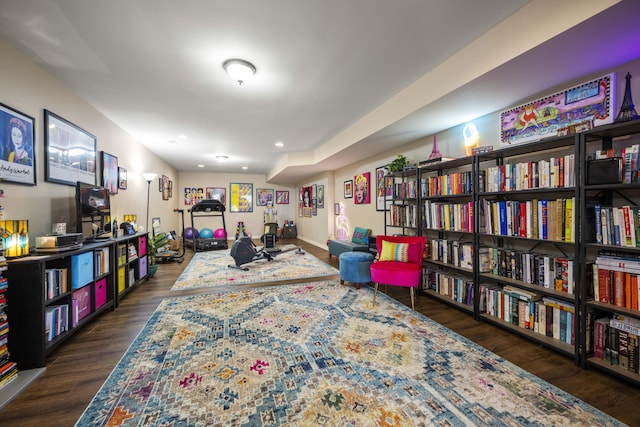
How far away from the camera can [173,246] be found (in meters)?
7.67

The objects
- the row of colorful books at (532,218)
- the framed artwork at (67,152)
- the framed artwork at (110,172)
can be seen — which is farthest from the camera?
the framed artwork at (110,172)

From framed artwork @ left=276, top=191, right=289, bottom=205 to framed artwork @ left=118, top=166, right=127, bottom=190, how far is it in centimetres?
638

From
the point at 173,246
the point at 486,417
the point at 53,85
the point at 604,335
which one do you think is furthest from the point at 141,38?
the point at 173,246

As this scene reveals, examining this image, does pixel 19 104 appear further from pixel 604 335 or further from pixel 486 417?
pixel 604 335

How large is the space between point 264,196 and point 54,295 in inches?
334

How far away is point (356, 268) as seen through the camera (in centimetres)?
376

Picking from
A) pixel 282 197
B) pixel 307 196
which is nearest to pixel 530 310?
pixel 307 196

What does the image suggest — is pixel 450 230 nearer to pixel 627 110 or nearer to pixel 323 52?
pixel 627 110

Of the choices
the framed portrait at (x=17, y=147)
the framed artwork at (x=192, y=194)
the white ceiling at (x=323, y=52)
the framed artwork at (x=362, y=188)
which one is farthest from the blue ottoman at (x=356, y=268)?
the framed artwork at (x=192, y=194)

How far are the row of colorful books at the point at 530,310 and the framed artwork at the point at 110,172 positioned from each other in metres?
5.31

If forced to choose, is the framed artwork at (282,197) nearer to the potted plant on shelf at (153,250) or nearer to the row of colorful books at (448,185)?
the potted plant on shelf at (153,250)

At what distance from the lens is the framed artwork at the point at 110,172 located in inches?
151

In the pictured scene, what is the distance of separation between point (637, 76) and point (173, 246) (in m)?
9.19

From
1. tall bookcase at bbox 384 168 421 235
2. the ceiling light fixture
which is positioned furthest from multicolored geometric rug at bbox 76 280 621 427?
the ceiling light fixture
